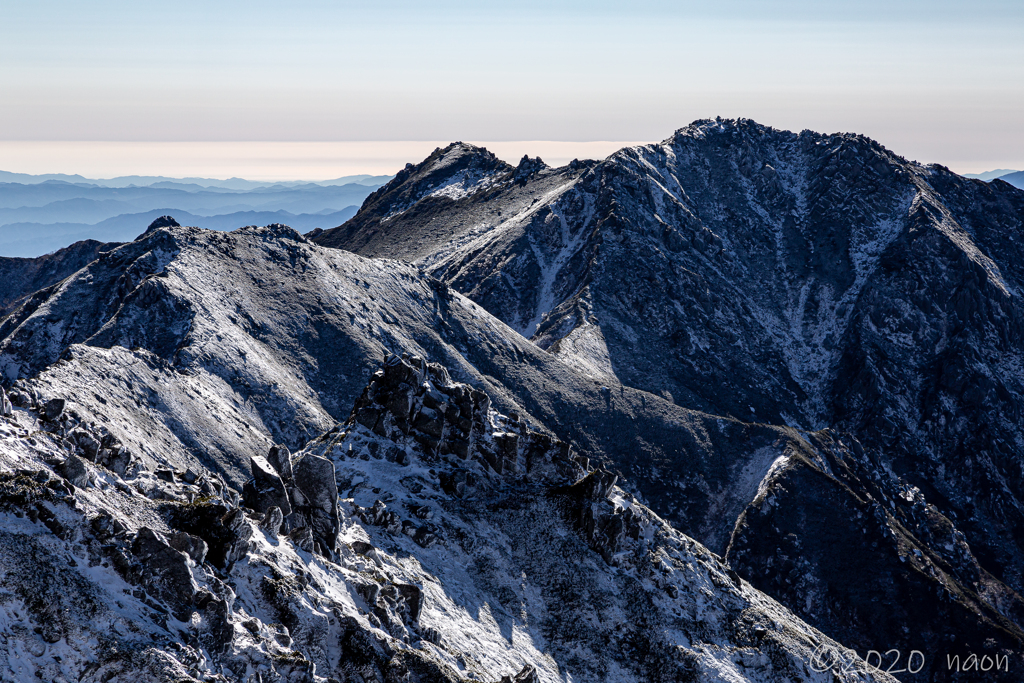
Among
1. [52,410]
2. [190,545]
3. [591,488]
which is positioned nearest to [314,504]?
[190,545]

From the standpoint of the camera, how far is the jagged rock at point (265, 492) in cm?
4462

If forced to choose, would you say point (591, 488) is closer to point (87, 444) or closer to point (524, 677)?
point (524, 677)

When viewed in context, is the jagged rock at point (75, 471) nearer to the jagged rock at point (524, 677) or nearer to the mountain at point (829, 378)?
the jagged rock at point (524, 677)

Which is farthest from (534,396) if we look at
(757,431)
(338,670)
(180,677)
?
(180,677)

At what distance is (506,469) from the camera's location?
6875 cm

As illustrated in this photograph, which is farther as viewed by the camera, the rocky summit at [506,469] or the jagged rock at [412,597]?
the jagged rock at [412,597]

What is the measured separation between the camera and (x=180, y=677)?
1172 inches

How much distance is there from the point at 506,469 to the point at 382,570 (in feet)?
71.1

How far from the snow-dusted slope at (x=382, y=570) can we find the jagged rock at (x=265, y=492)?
162mm

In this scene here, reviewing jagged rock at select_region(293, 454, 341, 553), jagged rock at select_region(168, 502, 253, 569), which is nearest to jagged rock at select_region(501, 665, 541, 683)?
jagged rock at select_region(293, 454, 341, 553)

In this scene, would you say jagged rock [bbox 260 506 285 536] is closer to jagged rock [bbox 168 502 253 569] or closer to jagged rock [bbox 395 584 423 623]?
jagged rock [bbox 168 502 253 569]

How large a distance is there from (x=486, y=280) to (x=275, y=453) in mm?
141474

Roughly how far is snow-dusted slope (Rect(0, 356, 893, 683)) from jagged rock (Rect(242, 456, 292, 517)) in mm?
162

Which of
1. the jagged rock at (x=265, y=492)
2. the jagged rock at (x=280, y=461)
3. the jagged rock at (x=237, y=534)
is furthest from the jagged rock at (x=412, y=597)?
the jagged rock at (x=237, y=534)
